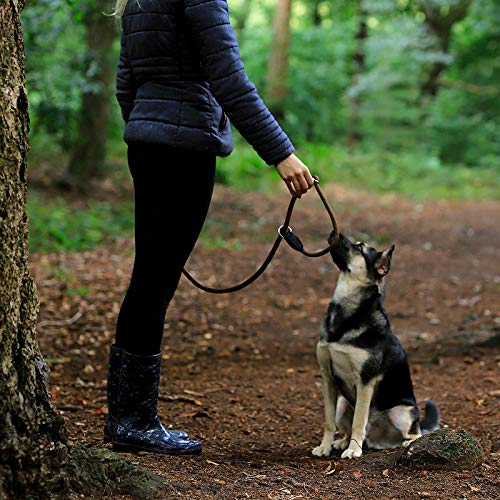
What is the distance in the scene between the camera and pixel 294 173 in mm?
3232

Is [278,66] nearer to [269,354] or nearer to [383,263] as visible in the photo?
[269,354]

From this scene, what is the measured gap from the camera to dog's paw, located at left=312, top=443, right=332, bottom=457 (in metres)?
4.05

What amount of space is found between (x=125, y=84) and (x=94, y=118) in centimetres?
893

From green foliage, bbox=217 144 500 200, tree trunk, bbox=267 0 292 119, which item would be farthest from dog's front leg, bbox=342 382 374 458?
tree trunk, bbox=267 0 292 119

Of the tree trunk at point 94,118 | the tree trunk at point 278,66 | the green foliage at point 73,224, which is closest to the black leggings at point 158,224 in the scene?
the green foliage at point 73,224

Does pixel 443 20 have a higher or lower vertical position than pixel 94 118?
higher

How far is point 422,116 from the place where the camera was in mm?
23625

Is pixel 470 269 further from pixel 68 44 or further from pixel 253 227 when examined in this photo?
pixel 68 44

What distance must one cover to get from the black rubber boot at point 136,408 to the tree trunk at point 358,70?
20.0 m

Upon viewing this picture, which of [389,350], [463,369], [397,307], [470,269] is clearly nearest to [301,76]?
[470,269]

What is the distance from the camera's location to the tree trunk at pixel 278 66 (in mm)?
18000

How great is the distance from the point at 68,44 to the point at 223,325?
7.31 meters

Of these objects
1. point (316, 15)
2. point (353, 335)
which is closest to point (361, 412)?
point (353, 335)

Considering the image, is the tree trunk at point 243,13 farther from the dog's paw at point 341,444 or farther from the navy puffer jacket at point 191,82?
the navy puffer jacket at point 191,82
